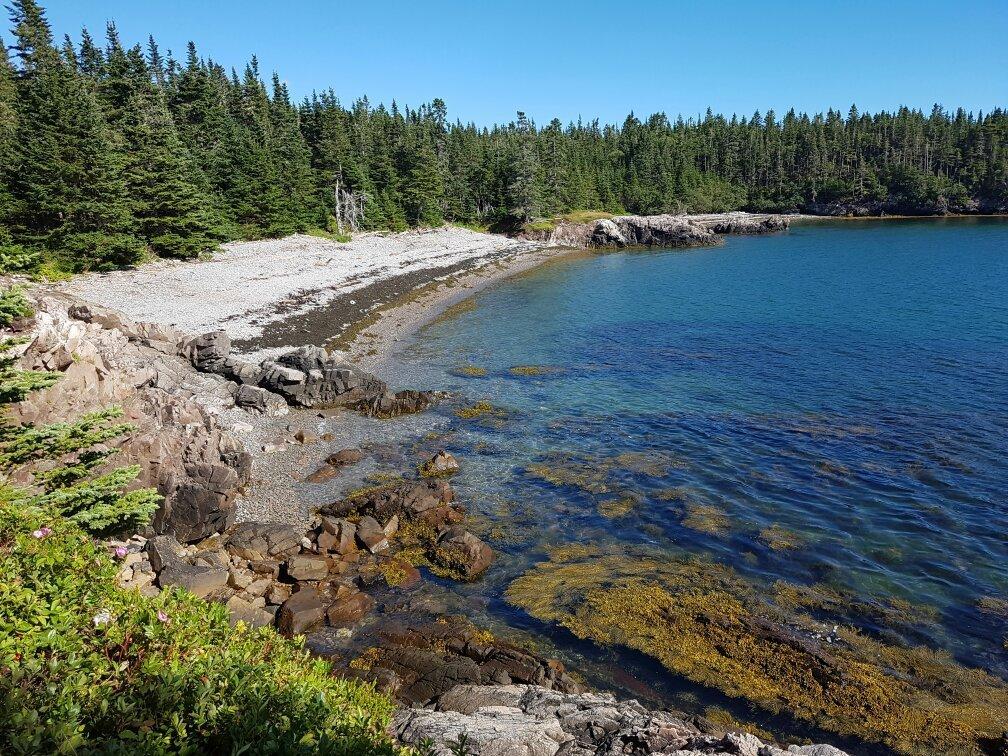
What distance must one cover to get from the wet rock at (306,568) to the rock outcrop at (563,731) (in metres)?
7.26

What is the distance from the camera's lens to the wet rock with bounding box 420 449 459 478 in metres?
24.2

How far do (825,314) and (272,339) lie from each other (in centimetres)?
4779

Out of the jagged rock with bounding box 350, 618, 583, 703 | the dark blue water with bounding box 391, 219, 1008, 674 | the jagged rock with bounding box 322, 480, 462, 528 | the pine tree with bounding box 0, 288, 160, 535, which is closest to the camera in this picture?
the pine tree with bounding box 0, 288, 160, 535

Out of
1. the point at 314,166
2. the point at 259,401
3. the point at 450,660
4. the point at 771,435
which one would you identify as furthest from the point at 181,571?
the point at 314,166

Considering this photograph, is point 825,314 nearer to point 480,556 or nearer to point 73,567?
point 480,556

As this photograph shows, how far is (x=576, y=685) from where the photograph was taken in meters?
13.1

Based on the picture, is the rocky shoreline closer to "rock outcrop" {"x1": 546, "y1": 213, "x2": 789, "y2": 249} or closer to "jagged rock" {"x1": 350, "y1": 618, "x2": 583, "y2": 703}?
"jagged rock" {"x1": 350, "y1": 618, "x2": 583, "y2": 703}

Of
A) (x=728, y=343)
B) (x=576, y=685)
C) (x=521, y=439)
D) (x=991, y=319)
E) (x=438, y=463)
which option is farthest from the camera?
(x=991, y=319)

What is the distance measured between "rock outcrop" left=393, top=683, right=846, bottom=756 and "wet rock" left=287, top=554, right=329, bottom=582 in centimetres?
726

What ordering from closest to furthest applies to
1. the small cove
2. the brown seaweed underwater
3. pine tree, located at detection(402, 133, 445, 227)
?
the brown seaweed underwater, the small cove, pine tree, located at detection(402, 133, 445, 227)

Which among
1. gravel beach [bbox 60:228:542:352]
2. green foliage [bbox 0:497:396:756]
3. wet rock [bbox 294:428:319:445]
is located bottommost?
wet rock [bbox 294:428:319:445]

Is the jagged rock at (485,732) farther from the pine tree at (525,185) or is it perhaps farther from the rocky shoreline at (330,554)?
the pine tree at (525,185)

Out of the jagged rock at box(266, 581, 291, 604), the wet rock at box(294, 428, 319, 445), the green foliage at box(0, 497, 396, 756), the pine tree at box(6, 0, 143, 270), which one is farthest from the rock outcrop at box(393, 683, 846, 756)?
the pine tree at box(6, 0, 143, 270)

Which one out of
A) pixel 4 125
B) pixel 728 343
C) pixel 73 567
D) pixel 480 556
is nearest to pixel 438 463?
pixel 480 556
